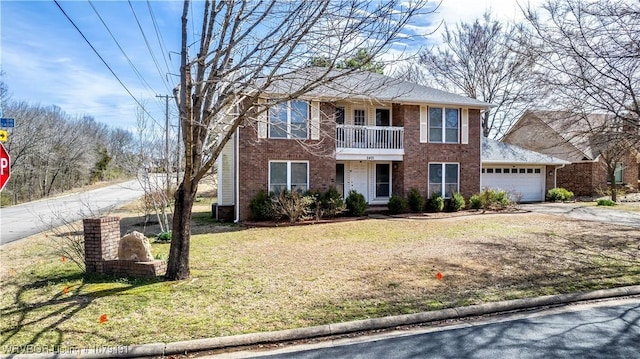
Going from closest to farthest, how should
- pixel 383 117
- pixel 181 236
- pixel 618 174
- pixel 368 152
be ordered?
1. pixel 181 236
2. pixel 368 152
3. pixel 383 117
4. pixel 618 174

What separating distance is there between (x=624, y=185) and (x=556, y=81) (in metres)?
25.8

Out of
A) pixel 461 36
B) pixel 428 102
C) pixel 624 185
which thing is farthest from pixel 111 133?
pixel 624 185

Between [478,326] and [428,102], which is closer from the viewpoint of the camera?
[478,326]

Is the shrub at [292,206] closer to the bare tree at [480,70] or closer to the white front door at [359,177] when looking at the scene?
the white front door at [359,177]

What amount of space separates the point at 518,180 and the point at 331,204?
14.5 metres

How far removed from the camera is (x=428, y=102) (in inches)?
699

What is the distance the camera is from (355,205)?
16.4m

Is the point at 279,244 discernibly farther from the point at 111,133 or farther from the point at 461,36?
the point at 111,133

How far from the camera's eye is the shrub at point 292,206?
1486 cm

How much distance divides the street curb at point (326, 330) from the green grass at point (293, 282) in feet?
0.53

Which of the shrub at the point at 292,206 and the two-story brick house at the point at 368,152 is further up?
the two-story brick house at the point at 368,152

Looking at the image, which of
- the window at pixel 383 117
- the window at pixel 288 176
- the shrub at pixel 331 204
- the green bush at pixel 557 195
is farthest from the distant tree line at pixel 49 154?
the green bush at pixel 557 195

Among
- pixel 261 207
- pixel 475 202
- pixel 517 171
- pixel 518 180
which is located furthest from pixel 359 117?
pixel 518 180

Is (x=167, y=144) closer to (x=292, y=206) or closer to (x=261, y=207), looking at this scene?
(x=261, y=207)
